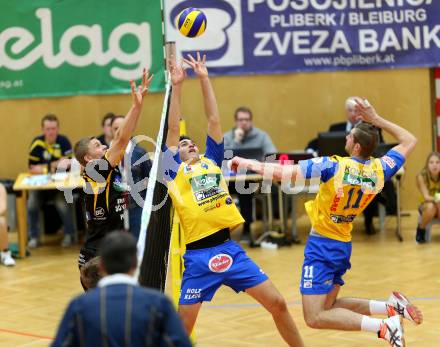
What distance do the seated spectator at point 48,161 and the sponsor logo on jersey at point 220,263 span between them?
7.45 m

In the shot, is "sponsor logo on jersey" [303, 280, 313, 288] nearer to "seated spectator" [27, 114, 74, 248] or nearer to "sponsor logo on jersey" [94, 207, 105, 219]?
"sponsor logo on jersey" [94, 207, 105, 219]

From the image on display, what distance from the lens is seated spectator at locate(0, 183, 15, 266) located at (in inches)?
499

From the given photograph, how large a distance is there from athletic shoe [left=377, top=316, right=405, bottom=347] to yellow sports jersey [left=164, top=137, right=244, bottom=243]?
1.49 meters

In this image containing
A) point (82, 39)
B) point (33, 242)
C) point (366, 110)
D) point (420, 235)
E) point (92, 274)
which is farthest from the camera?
point (82, 39)

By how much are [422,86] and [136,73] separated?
16.8 feet

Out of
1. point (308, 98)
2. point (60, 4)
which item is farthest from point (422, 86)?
point (60, 4)

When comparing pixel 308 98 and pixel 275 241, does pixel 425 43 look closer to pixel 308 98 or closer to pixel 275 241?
pixel 308 98

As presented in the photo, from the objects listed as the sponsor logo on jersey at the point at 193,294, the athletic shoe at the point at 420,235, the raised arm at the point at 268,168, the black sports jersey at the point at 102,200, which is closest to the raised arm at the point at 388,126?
the raised arm at the point at 268,168

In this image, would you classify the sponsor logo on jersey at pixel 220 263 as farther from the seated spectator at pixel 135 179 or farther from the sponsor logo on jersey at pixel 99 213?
the seated spectator at pixel 135 179

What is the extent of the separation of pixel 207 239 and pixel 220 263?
0.23 m

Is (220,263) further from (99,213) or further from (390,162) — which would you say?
(390,162)

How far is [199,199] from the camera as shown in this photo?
745 centimetres

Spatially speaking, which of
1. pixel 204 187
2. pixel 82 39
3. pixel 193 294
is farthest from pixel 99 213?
pixel 82 39

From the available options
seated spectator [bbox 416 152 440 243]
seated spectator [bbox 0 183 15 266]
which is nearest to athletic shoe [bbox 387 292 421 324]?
seated spectator [bbox 416 152 440 243]
